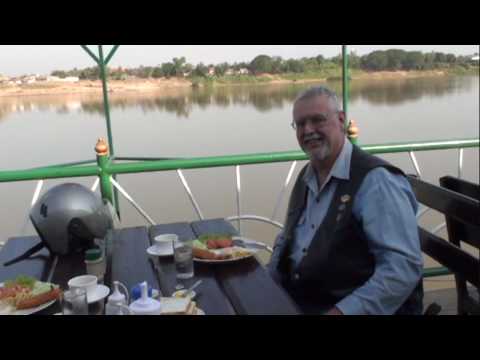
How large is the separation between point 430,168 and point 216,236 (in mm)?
5328

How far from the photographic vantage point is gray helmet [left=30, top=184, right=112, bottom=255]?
2.21 meters

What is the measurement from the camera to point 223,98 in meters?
6.27

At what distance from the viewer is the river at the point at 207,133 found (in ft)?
17.6

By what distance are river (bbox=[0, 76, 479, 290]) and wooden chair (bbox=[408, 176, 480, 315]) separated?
2486 millimetres

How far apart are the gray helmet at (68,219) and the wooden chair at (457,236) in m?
1.34

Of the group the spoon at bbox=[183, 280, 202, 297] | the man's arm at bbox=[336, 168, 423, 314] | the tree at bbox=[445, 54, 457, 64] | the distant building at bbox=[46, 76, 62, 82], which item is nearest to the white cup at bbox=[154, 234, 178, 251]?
the spoon at bbox=[183, 280, 202, 297]

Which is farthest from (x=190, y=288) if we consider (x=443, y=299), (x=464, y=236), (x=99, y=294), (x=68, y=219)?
(x=443, y=299)

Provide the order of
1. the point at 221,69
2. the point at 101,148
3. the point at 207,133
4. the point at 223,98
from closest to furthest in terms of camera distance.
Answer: the point at 101,148, the point at 221,69, the point at 223,98, the point at 207,133

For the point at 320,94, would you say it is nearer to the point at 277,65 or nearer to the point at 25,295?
the point at 25,295

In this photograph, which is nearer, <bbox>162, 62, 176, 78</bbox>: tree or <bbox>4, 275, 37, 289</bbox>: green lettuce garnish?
<bbox>4, 275, 37, 289</bbox>: green lettuce garnish

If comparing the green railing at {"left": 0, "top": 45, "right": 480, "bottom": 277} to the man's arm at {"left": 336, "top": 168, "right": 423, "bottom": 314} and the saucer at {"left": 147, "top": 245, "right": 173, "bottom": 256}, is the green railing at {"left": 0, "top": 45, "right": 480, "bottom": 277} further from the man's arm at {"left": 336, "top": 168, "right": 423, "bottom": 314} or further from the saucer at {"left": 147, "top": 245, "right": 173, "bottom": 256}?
the man's arm at {"left": 336, "top": 168, "right": 423, "bottom": 314}

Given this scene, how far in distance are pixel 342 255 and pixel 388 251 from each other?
16 cm
